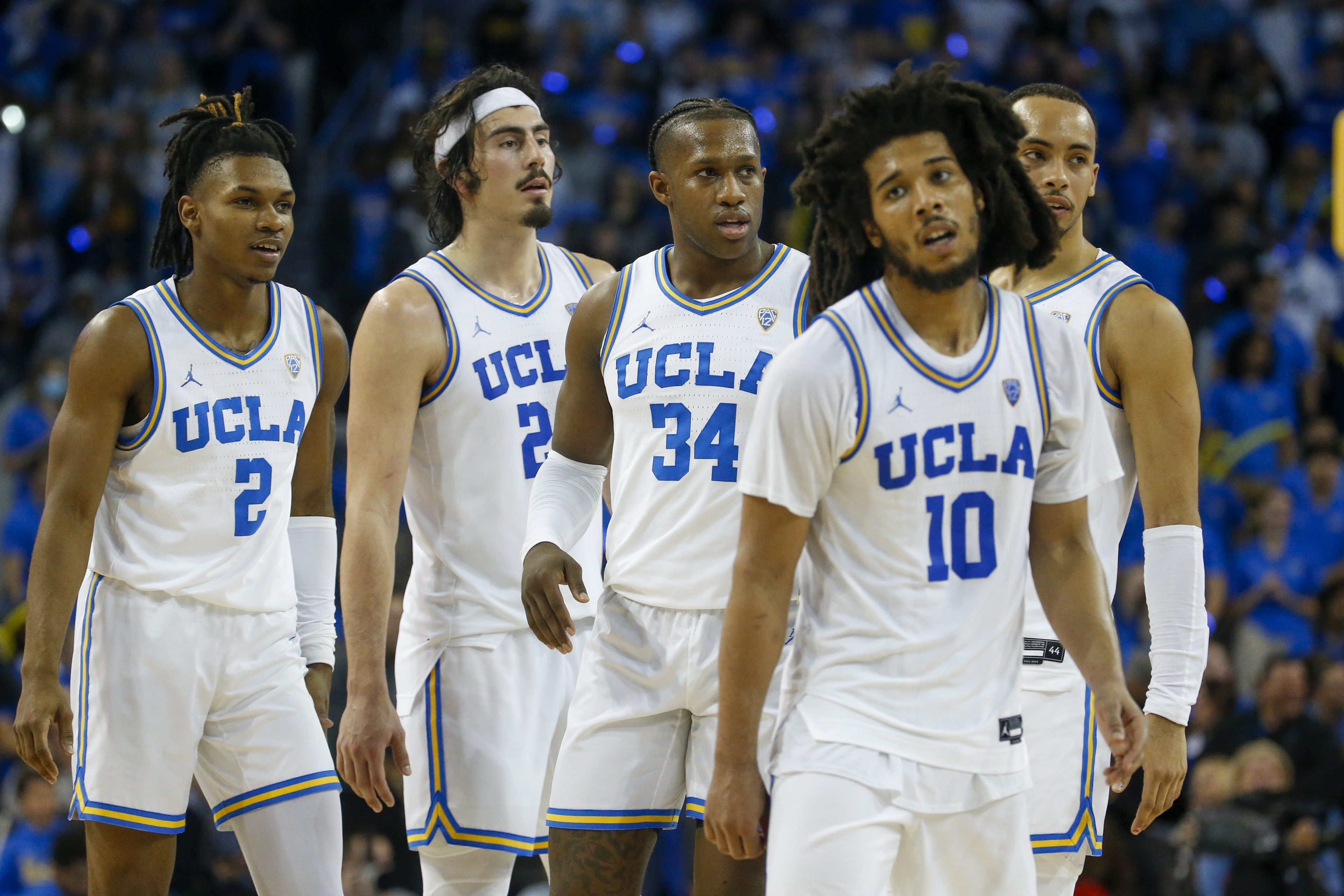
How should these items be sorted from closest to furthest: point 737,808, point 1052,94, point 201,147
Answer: point 737,808 → point 1052,94 → point 201,147

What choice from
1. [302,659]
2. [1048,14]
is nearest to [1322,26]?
[1048,14]

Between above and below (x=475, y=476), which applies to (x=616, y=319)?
above

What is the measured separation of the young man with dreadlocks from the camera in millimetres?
3098

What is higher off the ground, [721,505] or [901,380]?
[901,380]

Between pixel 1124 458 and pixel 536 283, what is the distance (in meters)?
1.81

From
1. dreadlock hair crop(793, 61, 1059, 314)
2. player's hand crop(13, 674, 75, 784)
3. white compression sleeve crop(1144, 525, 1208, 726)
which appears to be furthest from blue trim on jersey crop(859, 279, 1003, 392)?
player's hand crop(13, 674, 75, 784)

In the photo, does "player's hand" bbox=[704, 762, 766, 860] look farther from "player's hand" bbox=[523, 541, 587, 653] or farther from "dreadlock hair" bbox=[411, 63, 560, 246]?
"dreadlock hair" bbox=[411, 63, 560, 246]

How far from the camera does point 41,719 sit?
4.19 m

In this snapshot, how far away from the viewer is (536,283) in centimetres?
491

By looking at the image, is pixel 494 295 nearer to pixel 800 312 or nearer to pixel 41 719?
pixel 800 312

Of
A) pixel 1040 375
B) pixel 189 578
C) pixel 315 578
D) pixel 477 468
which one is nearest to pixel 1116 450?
pixel 1040 375

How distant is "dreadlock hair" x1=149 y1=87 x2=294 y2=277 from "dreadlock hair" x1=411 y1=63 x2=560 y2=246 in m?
0.45

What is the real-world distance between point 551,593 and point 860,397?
109cm

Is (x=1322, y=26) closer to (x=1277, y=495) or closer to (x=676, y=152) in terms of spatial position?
(x=1277, y=495)
